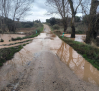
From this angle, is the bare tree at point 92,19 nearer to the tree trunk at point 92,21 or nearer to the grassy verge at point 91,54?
the tree trunk at point 92,21

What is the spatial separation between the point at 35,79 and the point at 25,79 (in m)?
0.39

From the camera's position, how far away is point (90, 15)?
1002 centimetres

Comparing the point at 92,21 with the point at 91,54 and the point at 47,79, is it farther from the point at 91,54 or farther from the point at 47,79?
the point at 47,79

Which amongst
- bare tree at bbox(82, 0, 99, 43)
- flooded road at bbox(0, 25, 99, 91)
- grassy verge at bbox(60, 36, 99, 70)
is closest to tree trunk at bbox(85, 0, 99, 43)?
bare tree at bbox(82, 0, 99, 43)

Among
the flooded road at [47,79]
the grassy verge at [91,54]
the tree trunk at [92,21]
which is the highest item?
the tree trunk at [92,21]

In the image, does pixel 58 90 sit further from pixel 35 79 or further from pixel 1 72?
pixel 1 72

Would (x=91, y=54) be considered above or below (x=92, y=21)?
below

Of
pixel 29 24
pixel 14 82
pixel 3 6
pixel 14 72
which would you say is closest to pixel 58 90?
pixel 14 82

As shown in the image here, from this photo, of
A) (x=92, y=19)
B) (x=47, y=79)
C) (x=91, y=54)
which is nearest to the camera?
(x=47, y=79)

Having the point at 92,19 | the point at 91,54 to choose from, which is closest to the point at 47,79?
the point at 91,54

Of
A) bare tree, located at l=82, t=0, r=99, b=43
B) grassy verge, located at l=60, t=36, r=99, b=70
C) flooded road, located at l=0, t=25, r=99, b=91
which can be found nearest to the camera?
flooded road, located at l=0, t=25, r=99, b=91

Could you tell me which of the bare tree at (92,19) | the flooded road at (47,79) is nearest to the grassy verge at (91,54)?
the flooded road at (47,79)

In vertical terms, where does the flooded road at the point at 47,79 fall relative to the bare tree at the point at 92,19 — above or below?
below

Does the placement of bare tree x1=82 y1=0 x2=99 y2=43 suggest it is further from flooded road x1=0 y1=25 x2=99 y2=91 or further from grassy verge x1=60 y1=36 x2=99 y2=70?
flooded road x1=0 y1=25 x2=99 y2=91
